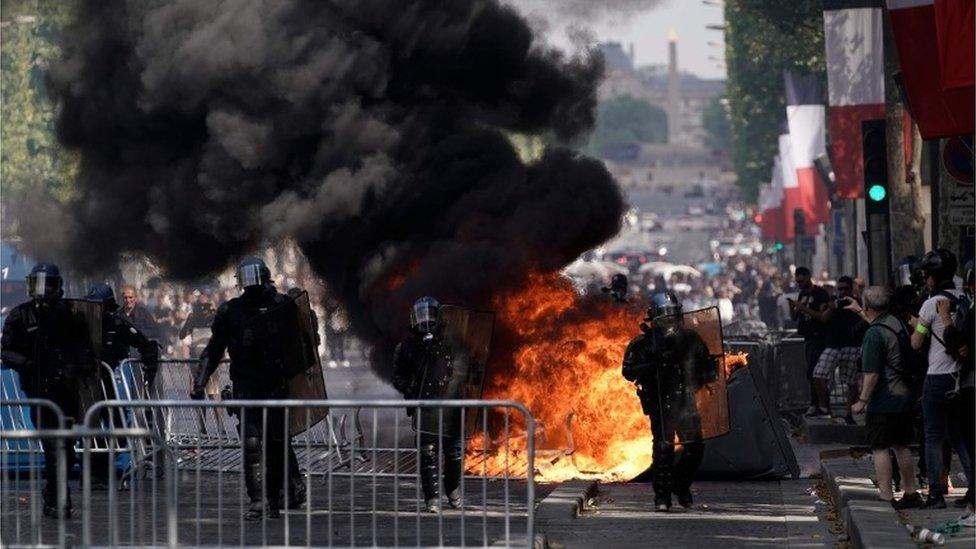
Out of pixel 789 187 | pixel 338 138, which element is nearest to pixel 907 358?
pixel 338 138

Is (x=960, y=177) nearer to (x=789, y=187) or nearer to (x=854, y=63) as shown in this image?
(x=854, y=63)

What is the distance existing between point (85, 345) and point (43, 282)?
56 centimetres

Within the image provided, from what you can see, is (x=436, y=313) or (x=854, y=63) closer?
(x=436, y=313)

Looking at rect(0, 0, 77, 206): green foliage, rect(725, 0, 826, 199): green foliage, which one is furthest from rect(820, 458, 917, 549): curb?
rect(0, 0, 77, 206): green foliage

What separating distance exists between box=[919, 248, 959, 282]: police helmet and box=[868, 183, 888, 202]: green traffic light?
7.95 metres

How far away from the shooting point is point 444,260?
1708 cm

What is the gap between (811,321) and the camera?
73.6ft

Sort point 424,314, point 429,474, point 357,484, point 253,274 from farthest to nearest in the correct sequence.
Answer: point 357,484
point 424,314
point 429,474
point 253,274

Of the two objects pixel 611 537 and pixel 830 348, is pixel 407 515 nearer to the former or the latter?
pixel 611 537

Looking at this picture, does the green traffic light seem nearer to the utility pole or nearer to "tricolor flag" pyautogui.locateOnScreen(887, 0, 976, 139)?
"tricolor flag" pyautogui.locateOnScreen(887, 0, 976, 139)

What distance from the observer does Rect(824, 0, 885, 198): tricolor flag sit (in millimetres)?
25312

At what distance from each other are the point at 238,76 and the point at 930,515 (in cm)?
832

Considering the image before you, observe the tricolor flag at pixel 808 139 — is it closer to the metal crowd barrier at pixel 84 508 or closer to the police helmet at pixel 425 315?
the metal crowd barrier at pixel 84 508

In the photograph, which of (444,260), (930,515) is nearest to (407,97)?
(444,260)
